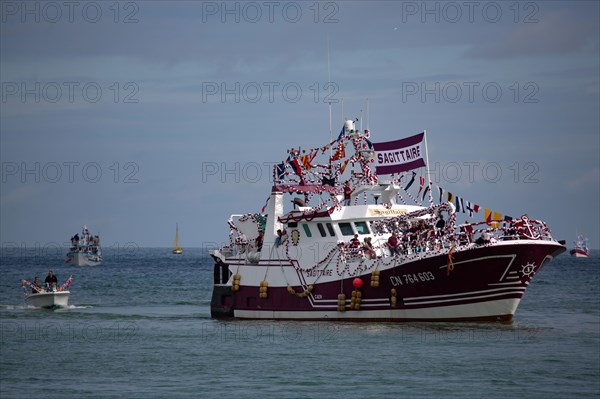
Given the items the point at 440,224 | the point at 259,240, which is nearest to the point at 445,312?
the point at 440,224

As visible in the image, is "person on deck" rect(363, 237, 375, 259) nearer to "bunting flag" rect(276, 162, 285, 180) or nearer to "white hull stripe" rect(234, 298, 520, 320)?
"white hull stripe" rect(234, 298, 520, 320)

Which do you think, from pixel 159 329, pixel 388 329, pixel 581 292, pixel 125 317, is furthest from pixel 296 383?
pixel 581 292

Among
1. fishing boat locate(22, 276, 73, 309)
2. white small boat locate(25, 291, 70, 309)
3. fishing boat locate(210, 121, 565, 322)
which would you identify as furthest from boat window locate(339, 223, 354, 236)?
white small boat locate(25, 291, 70, 309)

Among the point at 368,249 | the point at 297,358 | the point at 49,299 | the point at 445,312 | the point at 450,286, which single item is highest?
the point at 368,249

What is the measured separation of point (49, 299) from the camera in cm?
5881

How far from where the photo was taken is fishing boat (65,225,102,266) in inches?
6255

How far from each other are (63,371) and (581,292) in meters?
47.5

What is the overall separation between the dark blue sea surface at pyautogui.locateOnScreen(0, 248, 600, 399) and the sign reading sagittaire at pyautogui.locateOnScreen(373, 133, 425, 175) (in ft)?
24.4

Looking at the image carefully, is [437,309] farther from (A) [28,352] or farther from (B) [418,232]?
(A) [28,352]

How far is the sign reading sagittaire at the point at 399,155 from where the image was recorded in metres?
47.3

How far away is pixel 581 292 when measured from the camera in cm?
7456

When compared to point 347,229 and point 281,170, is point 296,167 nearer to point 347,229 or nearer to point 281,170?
point 281,170

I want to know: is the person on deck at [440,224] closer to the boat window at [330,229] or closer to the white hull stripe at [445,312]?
→ the white hull stripe at [445,312]

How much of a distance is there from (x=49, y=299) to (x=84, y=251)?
104m
